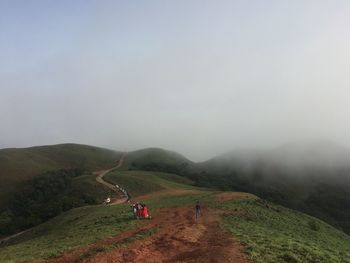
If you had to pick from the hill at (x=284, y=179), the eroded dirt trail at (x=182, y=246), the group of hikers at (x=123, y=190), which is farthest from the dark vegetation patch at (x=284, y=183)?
the eroded dirt trail at (x=182, y=246)

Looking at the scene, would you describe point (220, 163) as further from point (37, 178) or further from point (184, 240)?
point (184, 240)

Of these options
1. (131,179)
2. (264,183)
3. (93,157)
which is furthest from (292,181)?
(131,179)

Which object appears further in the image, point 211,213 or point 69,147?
point 69,147

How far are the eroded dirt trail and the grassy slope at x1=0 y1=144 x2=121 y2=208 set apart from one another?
76.4m

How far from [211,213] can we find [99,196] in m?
36.8

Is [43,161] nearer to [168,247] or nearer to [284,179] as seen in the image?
[284,179]

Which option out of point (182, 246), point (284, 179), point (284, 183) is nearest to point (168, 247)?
point (182, 246)

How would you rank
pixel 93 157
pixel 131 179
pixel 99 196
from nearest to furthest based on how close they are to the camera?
→ pixel 99 196 < pixel 131 179 < pixel 93 157

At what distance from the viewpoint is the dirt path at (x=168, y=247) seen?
22.7 m

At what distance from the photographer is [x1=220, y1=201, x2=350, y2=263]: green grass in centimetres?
2412

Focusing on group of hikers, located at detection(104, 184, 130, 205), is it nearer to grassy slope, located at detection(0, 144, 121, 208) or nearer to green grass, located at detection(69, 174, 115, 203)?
green grass, located at detection(69, 174, 115, 203)

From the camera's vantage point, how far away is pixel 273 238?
97.0 ft

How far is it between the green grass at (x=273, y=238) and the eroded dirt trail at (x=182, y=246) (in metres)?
1.14

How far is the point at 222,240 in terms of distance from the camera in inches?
1089
